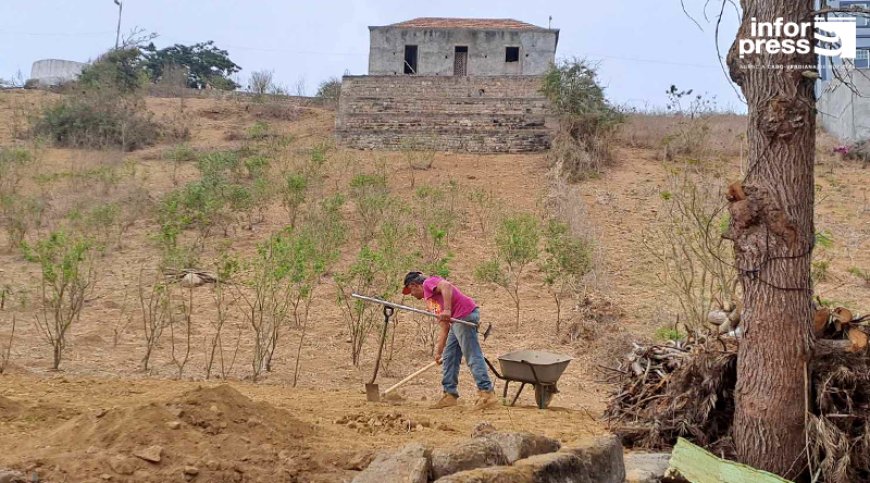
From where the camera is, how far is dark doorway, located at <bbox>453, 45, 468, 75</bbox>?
2617cm

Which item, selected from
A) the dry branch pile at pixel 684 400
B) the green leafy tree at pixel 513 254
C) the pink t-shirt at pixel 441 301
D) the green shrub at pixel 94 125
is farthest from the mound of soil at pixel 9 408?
the green shrub at pixel 94 125

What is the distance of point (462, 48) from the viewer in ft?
86.0

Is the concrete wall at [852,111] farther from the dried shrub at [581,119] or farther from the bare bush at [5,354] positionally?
the bare bush at [5,354]

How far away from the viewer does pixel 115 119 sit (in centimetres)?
2005

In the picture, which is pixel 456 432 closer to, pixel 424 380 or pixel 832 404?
pixel 832 404

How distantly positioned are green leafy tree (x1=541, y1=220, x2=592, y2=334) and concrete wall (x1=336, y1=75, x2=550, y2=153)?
793 cm

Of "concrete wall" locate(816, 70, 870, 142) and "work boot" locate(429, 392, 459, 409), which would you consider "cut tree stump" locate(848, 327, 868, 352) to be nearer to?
"work boot" locate(429, 392, 459, 409)

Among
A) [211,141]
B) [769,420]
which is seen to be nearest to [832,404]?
[769,420]

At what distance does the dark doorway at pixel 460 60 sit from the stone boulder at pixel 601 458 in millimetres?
23298

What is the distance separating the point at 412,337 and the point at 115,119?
14460 millimetres

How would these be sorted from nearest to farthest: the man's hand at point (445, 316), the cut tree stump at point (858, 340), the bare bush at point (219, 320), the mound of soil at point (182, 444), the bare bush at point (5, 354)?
the mound of soil at point (182, 444), the cut tree stump at point (858, 340), the man's hand at point (445, 316), the bare bush at point (5, 354), the bare bush at point (219, 320)

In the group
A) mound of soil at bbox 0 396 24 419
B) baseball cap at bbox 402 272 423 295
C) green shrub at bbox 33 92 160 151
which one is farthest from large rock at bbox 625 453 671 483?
green shrub at bbox 33 92 160 151

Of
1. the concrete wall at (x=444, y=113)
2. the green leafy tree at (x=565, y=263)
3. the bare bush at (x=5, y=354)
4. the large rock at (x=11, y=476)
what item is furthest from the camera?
the concrete wall at (x=444, y=113)

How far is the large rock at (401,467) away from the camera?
321cm
